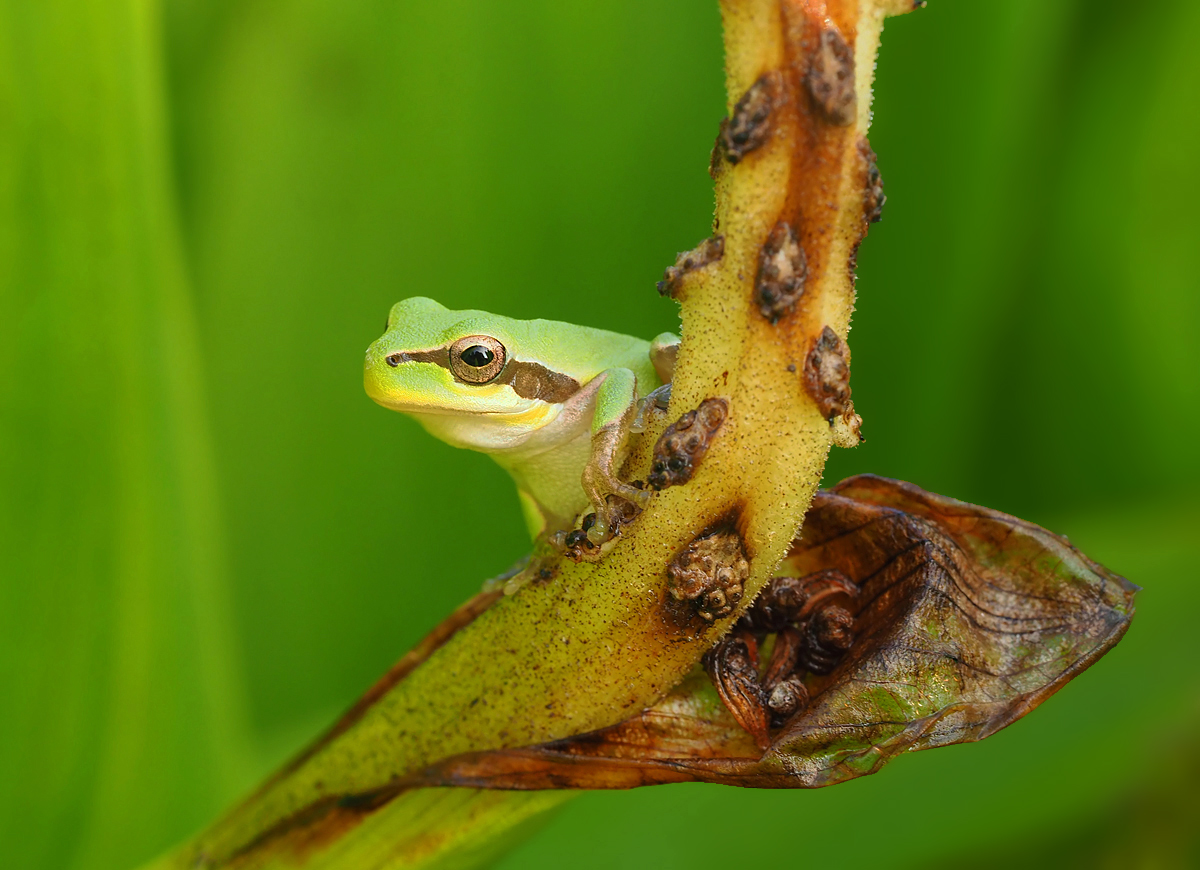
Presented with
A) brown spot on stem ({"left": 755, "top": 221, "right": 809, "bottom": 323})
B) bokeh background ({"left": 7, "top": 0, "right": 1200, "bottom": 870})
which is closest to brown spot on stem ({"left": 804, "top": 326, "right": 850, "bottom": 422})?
brown spot on stem ({"left": 755, "top": 221, "right": 809, "bottom": 323})

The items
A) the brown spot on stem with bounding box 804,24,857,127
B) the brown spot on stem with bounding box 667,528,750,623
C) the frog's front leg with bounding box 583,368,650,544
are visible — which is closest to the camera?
the brown spot on stem with bounding box 804,24,857,127

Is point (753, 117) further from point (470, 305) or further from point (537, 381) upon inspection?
point (470, 305)

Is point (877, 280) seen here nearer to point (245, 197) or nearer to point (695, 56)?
point (695, 56)

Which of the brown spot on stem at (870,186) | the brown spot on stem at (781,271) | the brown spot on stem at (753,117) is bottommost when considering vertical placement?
the brown spot on stem at (781,271)

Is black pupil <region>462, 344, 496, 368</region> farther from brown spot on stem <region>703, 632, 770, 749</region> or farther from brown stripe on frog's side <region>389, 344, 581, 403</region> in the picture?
brown spot on stem <region>703, 632, 770, 749</region>

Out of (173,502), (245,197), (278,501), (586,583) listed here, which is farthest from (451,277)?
(586,583)

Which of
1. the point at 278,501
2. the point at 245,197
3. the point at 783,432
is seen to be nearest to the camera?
the point at 783,432

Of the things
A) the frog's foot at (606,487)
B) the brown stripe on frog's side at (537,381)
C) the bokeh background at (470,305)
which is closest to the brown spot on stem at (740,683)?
the frog's foot at (606,487)

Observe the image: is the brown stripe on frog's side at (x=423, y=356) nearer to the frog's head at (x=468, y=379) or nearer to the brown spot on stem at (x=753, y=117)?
the frog's head at (x=468, y=379)
